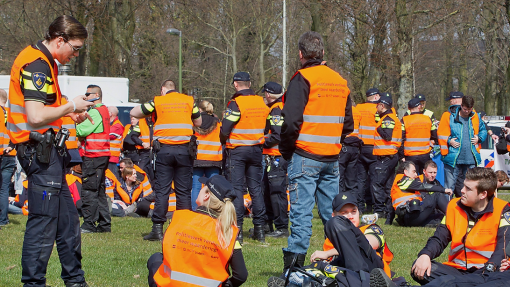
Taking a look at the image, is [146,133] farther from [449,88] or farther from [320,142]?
[449,88]

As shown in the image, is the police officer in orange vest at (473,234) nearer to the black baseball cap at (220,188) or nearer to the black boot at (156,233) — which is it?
the black baseball cap at (220,188)

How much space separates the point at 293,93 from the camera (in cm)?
506

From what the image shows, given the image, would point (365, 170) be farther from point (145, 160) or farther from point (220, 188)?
point (220, 188)

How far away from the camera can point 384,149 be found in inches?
448

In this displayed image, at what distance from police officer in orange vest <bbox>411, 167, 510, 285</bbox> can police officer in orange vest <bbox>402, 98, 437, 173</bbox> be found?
6567 mm

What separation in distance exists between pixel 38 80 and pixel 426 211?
23.2 feet

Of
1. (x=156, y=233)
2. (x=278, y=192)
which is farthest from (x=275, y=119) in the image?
(x=156, y=233)

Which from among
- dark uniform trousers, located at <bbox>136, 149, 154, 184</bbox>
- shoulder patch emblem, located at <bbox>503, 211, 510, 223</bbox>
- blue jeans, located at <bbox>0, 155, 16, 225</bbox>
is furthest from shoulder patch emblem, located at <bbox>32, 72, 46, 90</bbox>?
dark uniform trousers, located at <bbox>136, 149, 154, 184</bbox>

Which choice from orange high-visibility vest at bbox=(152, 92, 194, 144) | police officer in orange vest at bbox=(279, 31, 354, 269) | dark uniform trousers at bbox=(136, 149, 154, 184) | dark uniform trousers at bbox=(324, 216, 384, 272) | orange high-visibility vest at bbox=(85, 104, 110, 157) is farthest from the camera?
dark uniform trousers at bbox=(136, 149, 154, 184)

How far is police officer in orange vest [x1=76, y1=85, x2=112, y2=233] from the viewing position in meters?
8.45

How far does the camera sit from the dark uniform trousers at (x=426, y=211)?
31.4ft

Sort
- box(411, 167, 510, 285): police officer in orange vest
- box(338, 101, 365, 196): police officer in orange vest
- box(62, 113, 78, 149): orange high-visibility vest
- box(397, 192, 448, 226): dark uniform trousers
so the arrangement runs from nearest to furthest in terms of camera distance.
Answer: box(411, 167, 510, 285): police officer in orange vest
box(62, 113, 78, 149): orange high-visibility vest
box(397, 192, 448, 226): dark uniform trousers
box(338, 101, 365, 196): police officer in orange vest

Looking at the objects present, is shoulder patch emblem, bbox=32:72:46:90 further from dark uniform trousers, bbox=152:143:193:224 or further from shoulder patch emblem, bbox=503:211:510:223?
shoulder patch emblem, bbox=503:211:510:223

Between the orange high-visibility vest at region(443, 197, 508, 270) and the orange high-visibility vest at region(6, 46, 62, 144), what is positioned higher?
the orange high-visibility vest at region(6, 46, 62, 144)
